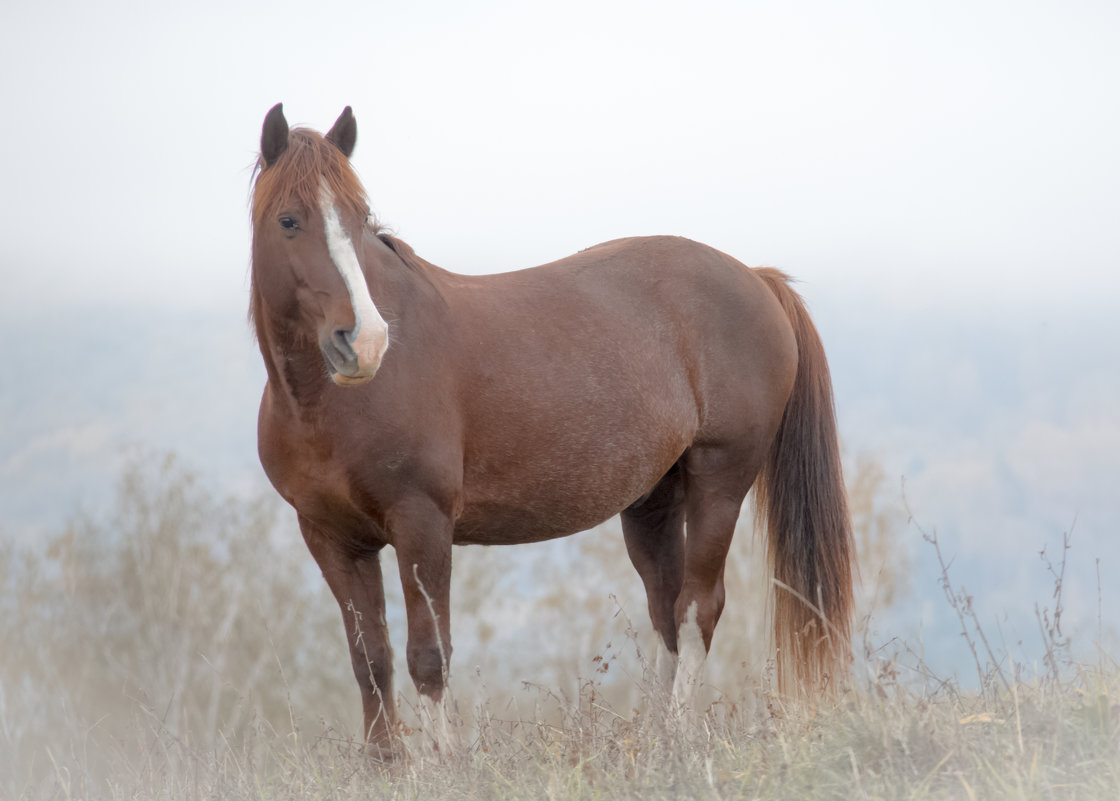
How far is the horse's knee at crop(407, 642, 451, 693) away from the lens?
13.0 ft

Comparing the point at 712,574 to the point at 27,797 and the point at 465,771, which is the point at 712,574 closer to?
the point at 465,771

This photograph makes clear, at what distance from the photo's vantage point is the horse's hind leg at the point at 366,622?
168 inches

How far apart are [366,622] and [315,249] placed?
1651mm

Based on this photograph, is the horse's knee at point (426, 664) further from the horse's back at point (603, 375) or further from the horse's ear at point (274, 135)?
the horse's ear at point (274, 135)

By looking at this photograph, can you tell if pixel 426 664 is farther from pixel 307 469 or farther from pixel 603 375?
pixel 603 375

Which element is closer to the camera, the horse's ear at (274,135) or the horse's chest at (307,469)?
the horse's ear at (274,135)

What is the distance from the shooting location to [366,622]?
4.34 metres

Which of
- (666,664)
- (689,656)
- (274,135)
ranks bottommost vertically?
(666,664)

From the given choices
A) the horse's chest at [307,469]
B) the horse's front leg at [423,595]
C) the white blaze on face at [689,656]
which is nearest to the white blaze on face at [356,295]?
the horse's chest at [307,469]

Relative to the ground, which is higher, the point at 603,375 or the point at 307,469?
the point at 603,375

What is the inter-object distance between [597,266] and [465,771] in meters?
2.61

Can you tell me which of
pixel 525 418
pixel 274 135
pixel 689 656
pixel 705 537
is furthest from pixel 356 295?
pixel 689 656

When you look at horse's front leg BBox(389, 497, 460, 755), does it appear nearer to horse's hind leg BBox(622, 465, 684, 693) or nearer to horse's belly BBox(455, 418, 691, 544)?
horse's belly BBox(455, 418, 691, 544)

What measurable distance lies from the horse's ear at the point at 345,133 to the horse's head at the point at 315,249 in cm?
8
